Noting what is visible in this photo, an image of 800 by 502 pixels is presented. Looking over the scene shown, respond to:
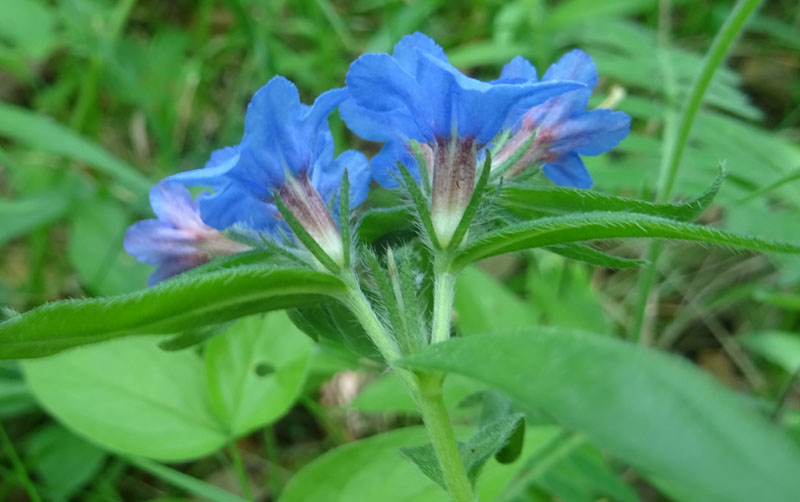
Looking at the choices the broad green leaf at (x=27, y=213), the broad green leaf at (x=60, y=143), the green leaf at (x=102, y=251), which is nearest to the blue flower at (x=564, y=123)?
the green leaf at (x=102, y=251)

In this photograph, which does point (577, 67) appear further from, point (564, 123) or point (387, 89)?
point (387, 89)

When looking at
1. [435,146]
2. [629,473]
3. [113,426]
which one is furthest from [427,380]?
[629,473]

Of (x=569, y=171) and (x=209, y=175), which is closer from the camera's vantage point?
(x=209, y=175)

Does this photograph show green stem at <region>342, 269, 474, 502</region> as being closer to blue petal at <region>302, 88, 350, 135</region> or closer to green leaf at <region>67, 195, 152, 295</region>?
blue petal at <region>302, 88, 350, 135</region>

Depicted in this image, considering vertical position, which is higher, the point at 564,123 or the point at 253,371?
the point at 564,123

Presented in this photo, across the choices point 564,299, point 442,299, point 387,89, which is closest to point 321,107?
point 387,89
